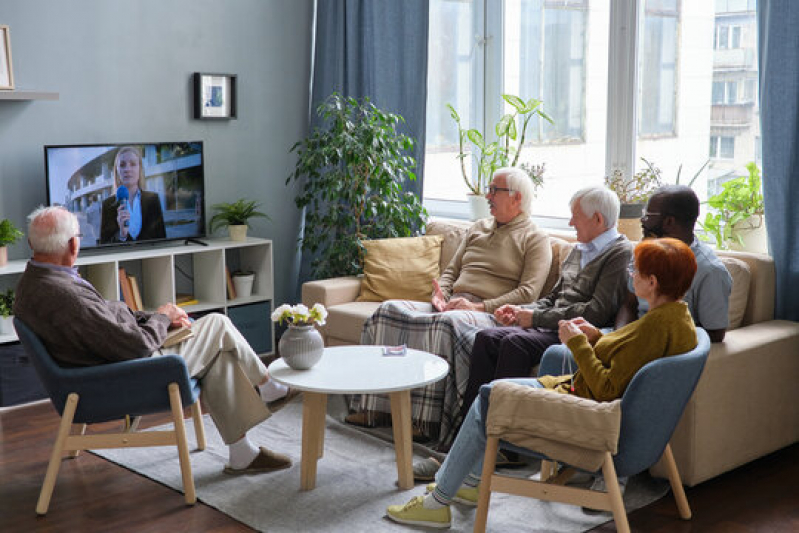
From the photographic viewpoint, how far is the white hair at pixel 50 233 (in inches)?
128

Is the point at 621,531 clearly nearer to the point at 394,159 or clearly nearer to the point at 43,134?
the point at 394,159

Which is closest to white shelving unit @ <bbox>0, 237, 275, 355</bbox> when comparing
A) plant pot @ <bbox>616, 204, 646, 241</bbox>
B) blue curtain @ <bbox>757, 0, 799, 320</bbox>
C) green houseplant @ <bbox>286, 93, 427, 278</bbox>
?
green houseplant @ <bbox>286, 93, 427, 278</bbox>

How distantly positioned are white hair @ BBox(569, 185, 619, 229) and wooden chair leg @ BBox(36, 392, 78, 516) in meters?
2.10

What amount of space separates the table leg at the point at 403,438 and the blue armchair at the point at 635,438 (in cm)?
60

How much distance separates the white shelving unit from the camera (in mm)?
4809

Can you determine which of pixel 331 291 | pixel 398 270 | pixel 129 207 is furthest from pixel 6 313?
pixel 398 270

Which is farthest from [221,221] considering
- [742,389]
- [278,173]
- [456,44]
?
[742,389]

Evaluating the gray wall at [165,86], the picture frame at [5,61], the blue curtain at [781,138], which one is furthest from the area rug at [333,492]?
the picture frame at [5,61]

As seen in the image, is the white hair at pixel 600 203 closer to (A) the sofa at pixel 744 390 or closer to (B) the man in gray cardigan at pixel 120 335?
(A) the sofa at pixel 744 390

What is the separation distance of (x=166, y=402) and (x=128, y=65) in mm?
2489

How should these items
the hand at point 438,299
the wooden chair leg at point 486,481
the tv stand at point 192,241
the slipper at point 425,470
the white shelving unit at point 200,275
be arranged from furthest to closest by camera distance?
the tv stand at point 192,241 < the white shelving unit at point 200,275 < the hand at point 438,299 < the slipper at point 425,470 < the wooden chair leg at point 486,481

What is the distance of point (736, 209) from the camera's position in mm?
4141

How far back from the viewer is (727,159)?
14.3ft

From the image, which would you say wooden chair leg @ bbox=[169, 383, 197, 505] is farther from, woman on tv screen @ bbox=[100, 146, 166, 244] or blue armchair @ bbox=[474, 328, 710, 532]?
woman on tv screen @ bbox=[100, 146, 166, 244]
